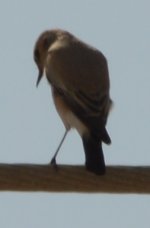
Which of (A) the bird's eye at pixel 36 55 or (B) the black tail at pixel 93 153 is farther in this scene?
(A) the bird's eye at pixel 36 55

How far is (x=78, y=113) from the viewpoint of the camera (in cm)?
757

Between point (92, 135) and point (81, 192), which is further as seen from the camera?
point (92, 135)

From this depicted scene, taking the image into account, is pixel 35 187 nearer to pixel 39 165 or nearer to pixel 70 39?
pixel 39 165

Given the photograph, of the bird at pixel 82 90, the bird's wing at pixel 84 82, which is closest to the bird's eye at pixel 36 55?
the bird at pixel 82 90

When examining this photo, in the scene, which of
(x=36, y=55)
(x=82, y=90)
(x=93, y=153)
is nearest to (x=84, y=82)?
(x=82, y=90)

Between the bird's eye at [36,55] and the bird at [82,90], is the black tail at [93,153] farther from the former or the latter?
the bird's eye at [36,55]

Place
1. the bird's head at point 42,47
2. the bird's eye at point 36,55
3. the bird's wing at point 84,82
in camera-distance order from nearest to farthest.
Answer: the bird's wing at point 84,82 → the bird's head at point 42,47 → the bird's eye at point 36,55

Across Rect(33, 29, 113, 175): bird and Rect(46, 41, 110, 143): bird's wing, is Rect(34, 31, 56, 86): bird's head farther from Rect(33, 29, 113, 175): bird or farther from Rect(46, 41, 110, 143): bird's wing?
Rect(46, 41, 110, 143): bird's wing

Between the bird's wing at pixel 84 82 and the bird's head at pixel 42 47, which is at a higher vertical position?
the bird's wing at pixel 84 82

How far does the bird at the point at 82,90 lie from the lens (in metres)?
7.25

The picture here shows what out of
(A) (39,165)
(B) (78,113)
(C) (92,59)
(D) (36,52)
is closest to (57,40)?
(D) (36,52)

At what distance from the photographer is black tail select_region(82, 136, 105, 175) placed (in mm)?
6742

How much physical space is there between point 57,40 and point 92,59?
1412 millimetres

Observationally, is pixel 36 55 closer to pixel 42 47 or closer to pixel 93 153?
pixel 42 47
